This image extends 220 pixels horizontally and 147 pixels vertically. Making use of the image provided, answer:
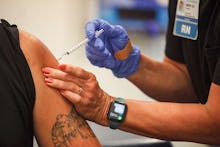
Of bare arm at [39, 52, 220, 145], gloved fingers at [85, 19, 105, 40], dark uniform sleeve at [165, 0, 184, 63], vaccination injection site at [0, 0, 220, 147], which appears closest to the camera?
vaccination injection site at [0, 0, 220, 147]

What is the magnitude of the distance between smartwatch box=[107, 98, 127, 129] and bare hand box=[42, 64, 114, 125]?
0.7 inches

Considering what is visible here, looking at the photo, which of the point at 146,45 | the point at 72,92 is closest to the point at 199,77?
the point at 72,92

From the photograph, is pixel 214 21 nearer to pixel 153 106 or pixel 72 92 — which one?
pixel 153 106

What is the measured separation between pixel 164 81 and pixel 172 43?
0.60ft

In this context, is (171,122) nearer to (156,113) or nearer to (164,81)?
(156,113)

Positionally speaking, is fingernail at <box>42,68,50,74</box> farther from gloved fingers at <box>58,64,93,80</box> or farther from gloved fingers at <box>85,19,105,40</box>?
gloved fingers at <box>85,19,105,40</box>

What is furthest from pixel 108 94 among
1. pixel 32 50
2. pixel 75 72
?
pixel 32 50

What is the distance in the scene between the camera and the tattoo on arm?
1135 millimetres

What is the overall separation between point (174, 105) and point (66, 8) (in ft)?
4.41

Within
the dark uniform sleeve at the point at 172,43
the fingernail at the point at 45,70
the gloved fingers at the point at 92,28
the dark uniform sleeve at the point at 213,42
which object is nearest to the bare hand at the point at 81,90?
the fingernail at the point at 45,70

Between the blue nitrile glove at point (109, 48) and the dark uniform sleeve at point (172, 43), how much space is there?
0.58 ft

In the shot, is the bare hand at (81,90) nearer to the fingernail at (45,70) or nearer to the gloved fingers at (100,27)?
the fingernail at (45,70)

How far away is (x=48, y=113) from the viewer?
1.13 metres

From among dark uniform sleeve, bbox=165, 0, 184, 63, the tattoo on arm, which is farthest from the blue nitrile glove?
the tattoo on arm
